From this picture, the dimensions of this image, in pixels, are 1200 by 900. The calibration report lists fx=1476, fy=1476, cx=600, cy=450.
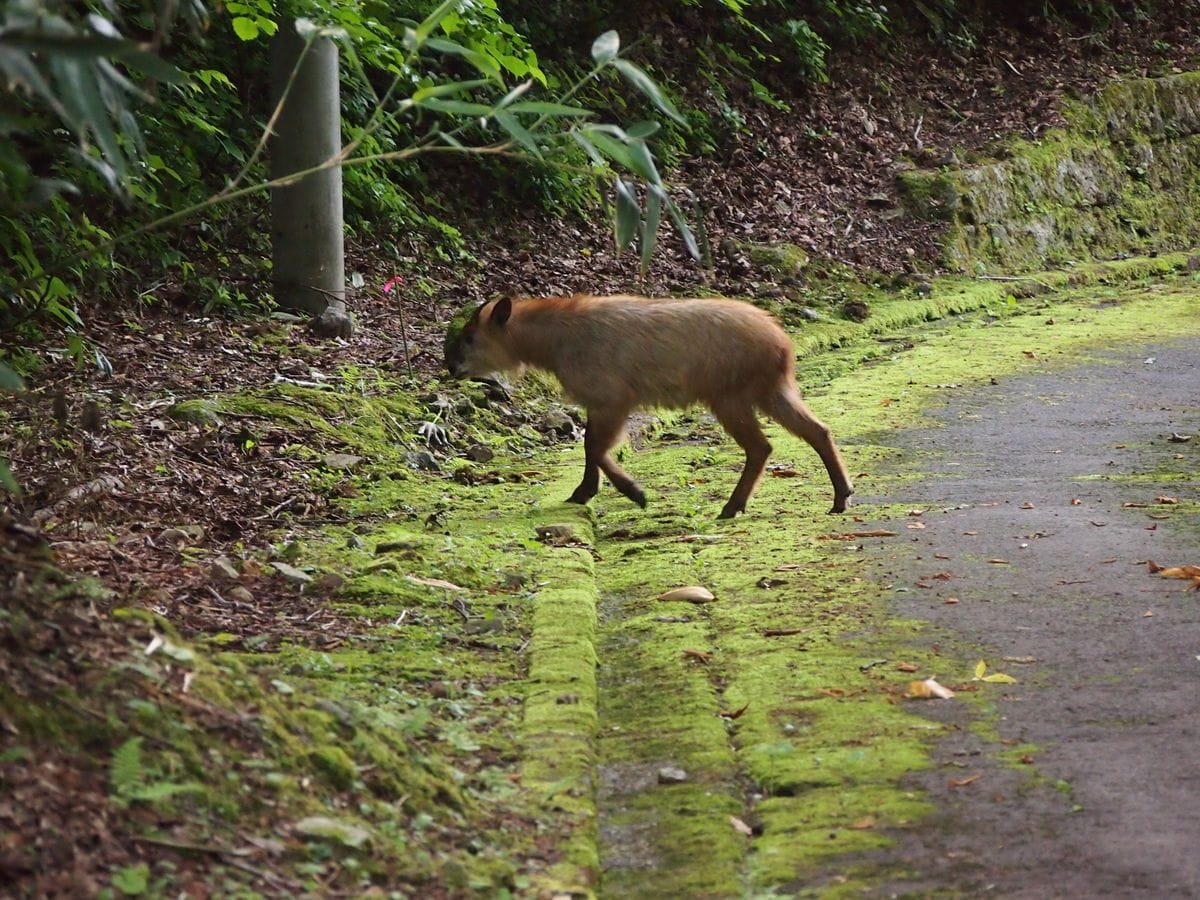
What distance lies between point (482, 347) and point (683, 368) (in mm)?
1129

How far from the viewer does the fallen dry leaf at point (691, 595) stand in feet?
16.6

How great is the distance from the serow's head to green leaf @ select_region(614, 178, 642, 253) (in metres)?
4.13

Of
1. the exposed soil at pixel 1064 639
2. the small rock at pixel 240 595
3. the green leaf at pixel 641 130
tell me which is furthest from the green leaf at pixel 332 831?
the small rock at pixel 240 595

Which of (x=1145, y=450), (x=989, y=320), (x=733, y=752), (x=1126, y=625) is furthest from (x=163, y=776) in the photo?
(x=989, y=320)

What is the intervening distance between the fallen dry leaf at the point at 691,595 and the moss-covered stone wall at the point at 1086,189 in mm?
8944

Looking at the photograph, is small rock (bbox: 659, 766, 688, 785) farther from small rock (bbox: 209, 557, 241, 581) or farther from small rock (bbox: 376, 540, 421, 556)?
small rock (bbox: 376, 540, 421, 556)

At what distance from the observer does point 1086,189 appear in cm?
1520

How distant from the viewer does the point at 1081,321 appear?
39.2 feet

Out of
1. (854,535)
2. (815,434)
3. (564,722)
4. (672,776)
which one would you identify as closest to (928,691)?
(672,776)

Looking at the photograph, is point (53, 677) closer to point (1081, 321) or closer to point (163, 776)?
point (163, 776)

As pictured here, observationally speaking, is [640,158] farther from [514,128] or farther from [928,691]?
[928,691]

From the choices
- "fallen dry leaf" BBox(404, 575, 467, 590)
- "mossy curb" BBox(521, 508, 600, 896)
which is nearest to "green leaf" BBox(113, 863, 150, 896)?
"mossy curb" BBox(521, 508, 600, 896)

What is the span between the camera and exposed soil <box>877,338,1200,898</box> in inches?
120

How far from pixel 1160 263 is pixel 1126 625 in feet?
35.9
